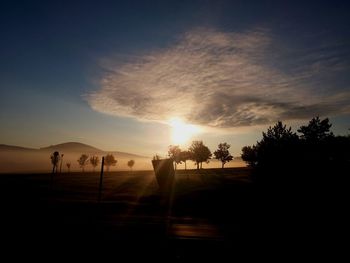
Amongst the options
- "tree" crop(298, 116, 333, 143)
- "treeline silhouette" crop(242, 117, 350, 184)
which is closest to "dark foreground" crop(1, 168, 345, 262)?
"treeline silhouette" crop(242, 117, 350, 184)

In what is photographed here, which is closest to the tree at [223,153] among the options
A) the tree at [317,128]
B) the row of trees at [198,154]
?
the row of trees at [198,154]

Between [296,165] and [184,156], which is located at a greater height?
[184,156]

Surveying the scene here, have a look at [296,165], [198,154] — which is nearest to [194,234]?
[296,165]

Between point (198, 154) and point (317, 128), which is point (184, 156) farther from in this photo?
point (317, 128)

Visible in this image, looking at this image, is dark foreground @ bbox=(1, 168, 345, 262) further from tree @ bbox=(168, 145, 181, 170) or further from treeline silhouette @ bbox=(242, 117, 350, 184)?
tree @ bbox=(168, 145, 181, 170)

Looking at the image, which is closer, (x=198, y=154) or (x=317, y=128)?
(x=317, y=128)

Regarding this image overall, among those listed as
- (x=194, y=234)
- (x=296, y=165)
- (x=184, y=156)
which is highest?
(x=184, y=156)

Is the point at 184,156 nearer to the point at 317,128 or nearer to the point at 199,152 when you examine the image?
the point at 199,152

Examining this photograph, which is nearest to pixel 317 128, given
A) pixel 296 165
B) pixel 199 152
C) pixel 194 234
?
pixel 296 165

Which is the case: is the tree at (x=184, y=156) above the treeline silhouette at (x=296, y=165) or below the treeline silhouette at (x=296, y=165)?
above

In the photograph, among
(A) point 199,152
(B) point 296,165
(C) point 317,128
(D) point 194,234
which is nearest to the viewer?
(D) point 194,234

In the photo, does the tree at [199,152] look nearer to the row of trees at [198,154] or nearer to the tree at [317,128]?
the row of trees at [198,154]

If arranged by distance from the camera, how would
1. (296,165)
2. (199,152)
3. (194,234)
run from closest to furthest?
(194,234) < (296,165) < (199,152)

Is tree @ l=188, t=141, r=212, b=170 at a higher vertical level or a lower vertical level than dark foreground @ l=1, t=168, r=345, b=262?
higher
